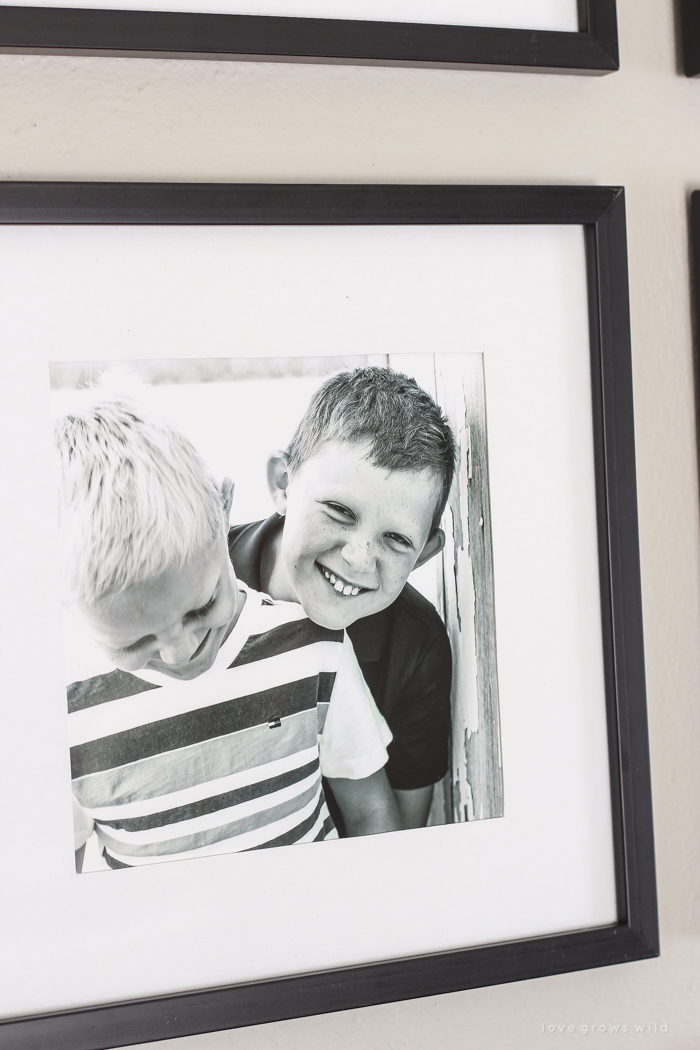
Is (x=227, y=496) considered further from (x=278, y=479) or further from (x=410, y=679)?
(x=410, y=679)

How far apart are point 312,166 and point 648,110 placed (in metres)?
0.23

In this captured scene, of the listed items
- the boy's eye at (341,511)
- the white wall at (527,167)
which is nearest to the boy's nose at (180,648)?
the boy's eye at (341,511)

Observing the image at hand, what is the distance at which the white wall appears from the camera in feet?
1.56

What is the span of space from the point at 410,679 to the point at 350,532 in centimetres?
9

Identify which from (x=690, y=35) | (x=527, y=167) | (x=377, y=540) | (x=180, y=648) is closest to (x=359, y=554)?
(x=377, y=540)

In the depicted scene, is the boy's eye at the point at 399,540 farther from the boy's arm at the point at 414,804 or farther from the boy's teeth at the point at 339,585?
the boy's arm at the point at 414,804

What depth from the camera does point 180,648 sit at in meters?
0.47

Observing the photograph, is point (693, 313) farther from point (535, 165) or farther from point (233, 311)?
point (233, 311)

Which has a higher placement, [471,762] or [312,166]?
[312,166]

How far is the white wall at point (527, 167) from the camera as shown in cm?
47

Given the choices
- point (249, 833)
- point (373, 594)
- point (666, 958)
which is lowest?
point (666, 958)

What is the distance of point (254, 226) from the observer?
1.57 ft

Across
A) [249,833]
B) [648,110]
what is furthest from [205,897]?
[648,110]

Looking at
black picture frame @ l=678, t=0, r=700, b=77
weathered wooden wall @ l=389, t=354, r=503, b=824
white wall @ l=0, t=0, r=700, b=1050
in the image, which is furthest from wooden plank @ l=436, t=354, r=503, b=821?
black picture frame @ l=678, t=0, r=700, b=77
